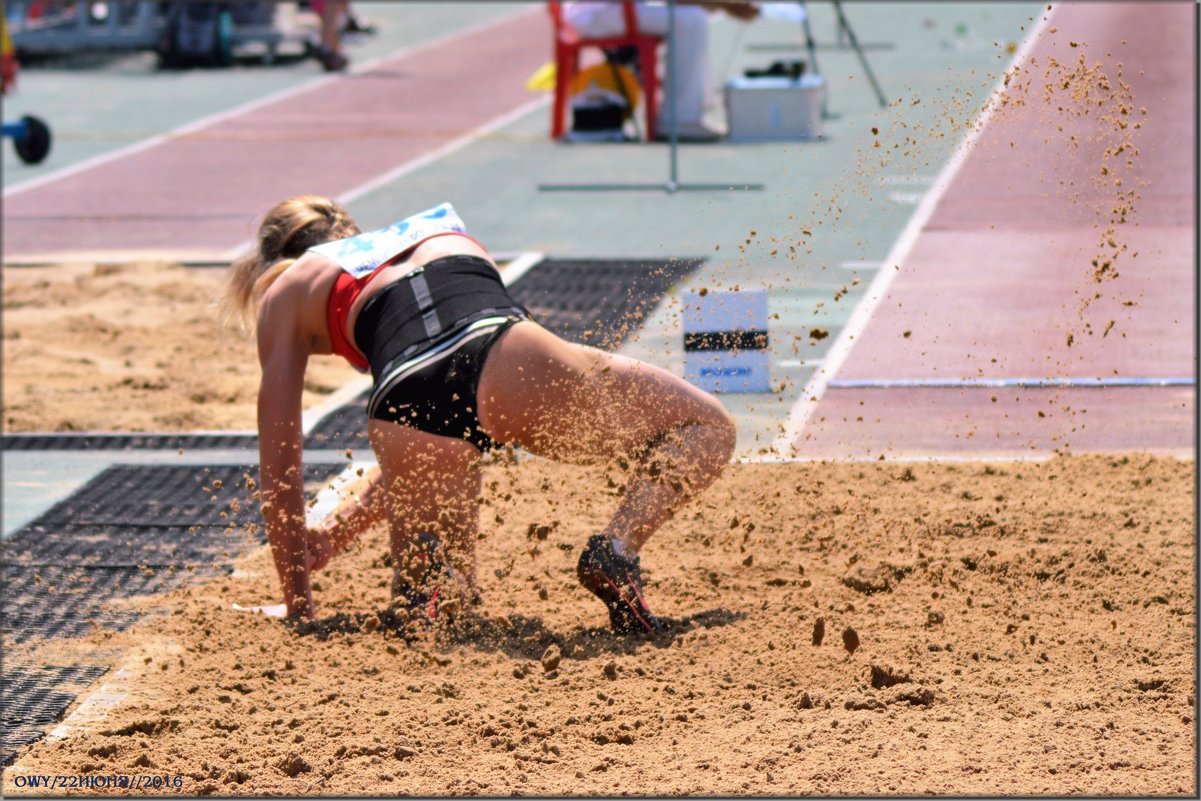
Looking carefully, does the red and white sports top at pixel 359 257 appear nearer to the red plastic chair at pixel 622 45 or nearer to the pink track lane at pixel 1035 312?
the pink track lane at pixel 1035 312

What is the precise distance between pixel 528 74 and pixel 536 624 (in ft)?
55.3

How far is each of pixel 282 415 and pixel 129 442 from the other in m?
2.69

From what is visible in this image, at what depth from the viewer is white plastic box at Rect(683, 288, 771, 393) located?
6.77 metres

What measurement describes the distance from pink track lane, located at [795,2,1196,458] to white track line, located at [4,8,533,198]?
24.7ft

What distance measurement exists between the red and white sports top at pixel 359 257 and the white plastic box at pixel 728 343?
6.79 feet

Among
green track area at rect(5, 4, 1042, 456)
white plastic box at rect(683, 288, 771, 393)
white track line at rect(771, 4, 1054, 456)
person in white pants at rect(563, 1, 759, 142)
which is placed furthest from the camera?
person in white pants at rect(563, 1, 759, 142)

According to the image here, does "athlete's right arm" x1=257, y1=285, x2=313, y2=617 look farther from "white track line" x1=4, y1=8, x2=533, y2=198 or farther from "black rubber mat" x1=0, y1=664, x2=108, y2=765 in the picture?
"white track line" x1=4, y1=8, x2=533, y2=198

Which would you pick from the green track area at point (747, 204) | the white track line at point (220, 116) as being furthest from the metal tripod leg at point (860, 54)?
the white track line at point (220, 116)

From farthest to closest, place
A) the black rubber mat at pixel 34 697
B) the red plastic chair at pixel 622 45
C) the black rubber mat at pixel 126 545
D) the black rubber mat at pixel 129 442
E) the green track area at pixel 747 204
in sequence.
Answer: the red plastic chair at pixel 622 45 → the green track area at pixel 747 204 → the black rubber mat at pixel 129 442 → the black rubber mat at pixel 126 545 → the black rubber mat at pixel 34 697

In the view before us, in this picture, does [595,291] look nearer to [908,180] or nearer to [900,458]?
[900,458]

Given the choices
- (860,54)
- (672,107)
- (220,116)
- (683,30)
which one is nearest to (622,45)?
(683,30)

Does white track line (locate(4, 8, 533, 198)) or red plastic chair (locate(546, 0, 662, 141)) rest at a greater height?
red plastic chair (locate(546, 0, 662, 141))

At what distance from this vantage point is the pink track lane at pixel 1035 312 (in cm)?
662

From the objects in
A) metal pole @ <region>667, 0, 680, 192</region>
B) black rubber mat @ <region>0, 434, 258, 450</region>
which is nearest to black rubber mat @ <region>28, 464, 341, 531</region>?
black rubber mat @ <region>0, 434, 258, 450</region>
